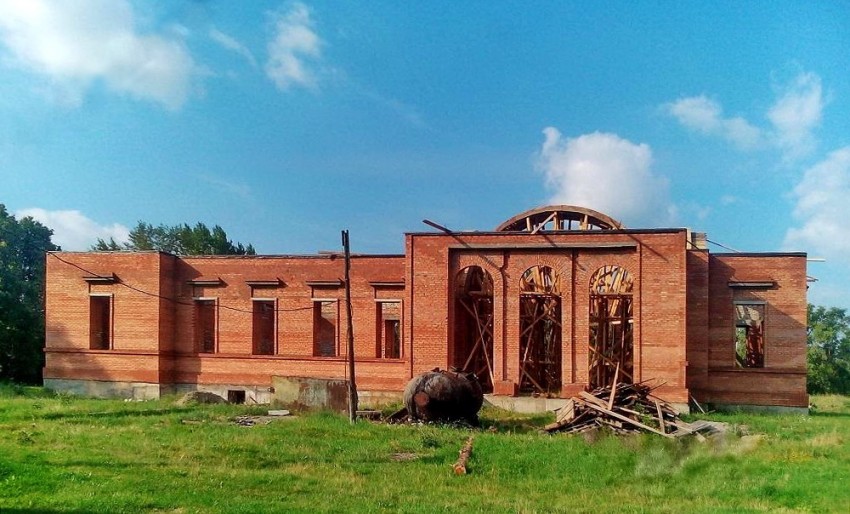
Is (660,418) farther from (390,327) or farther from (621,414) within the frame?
(390,327)

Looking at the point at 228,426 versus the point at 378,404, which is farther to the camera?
the point at 378,404

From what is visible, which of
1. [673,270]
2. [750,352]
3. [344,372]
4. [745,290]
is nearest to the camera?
[673,270]

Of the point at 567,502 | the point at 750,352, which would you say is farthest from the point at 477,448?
the point at 750,352

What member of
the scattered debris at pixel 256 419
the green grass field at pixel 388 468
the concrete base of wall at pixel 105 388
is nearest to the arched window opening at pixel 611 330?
the green grass field at pixel 388 468

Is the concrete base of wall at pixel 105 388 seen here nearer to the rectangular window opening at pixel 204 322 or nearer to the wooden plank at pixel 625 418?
the rectangular window opening at pixel 204 322

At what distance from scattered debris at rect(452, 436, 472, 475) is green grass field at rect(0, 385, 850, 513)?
0.17m

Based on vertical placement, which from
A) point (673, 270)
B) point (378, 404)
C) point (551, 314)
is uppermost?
point (673, 270)

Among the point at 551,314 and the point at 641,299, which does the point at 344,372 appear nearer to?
the point at 551,314

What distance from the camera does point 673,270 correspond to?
2092cm

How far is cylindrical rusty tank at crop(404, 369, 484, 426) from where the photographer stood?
18.5 metres

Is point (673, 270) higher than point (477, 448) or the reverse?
higher

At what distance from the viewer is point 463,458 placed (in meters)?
13.2

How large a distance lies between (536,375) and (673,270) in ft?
20.5

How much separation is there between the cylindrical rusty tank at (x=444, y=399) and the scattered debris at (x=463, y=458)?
9.77 feet
